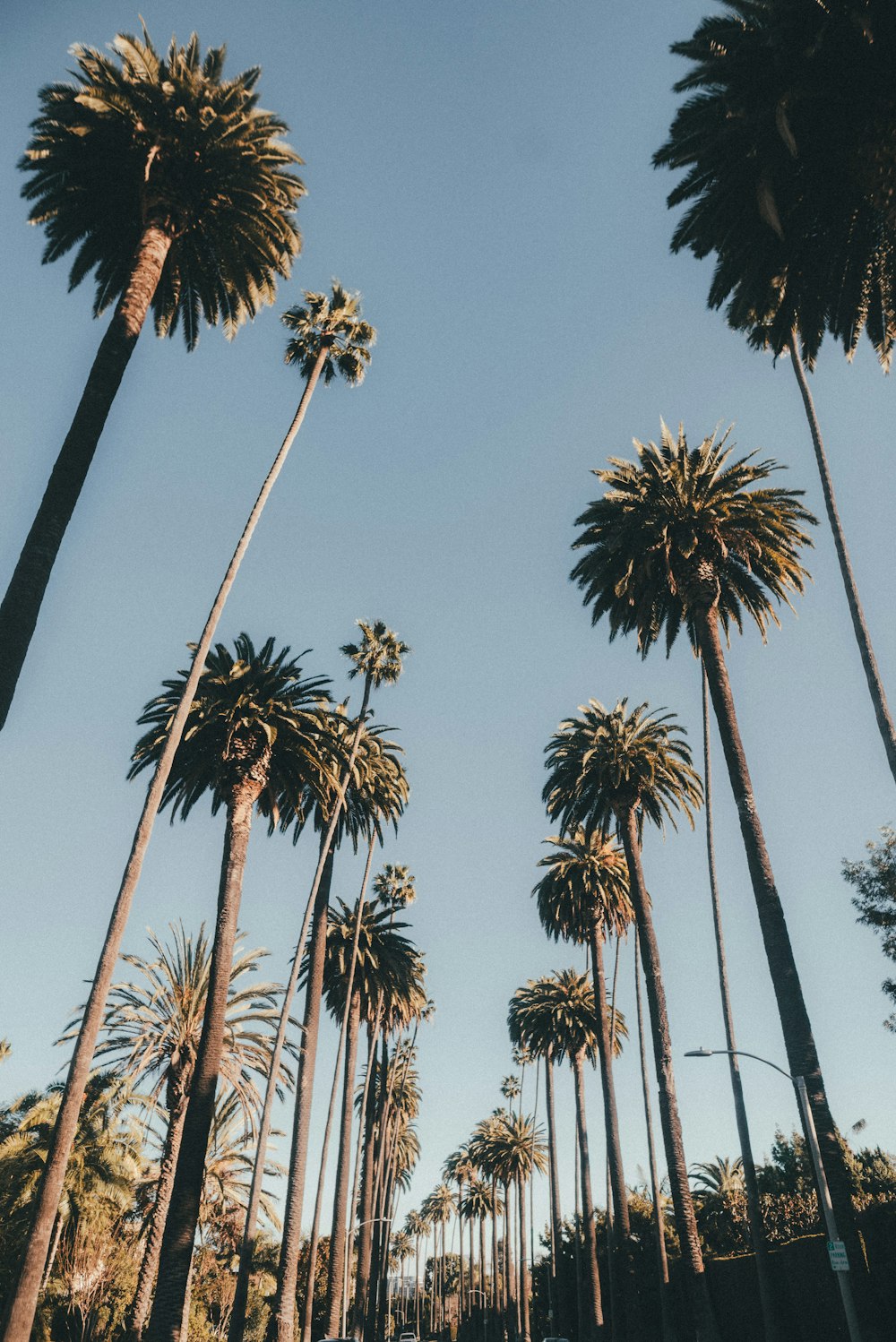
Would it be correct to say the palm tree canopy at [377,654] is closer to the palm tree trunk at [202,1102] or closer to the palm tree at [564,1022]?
the palm tree trunk at [202,1102]

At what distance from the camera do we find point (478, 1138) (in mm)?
91938

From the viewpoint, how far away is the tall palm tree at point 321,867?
Result: 26188 millimetres

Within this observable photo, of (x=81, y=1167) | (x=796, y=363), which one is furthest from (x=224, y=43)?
(x=81, y=1167)

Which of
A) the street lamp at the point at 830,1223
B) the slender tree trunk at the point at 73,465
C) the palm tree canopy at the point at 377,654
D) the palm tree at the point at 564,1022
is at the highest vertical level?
the palm tree canopy at the point at 377,654

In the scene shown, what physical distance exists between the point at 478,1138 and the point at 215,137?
321ft

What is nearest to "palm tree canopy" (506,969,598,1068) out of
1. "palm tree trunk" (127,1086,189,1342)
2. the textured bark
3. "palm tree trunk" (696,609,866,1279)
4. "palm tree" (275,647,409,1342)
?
the textured bark

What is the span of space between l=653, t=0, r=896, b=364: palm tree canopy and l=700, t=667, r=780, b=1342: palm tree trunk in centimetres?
1209

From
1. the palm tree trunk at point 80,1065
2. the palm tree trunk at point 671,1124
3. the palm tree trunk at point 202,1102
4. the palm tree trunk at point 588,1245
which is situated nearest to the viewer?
the palm tree trunk at point 80,1065

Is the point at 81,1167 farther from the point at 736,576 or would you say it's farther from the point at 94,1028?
the point at 736,576

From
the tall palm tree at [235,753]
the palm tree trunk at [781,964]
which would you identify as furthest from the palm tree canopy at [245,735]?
the palm tree trunk at [781,964]

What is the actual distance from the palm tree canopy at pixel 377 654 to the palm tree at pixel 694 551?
11.0 metres

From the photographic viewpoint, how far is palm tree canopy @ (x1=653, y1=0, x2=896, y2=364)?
1577 centimetres

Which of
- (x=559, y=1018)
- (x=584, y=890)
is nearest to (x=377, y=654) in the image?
(x=584, y=890)

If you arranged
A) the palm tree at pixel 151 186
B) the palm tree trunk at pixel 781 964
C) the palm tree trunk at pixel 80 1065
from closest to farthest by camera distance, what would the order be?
1. the palm tree trunk at pixel 80 1065
2. the palm tree at pixel 151 186
3. the palm tree trunk at pixel 781 964
